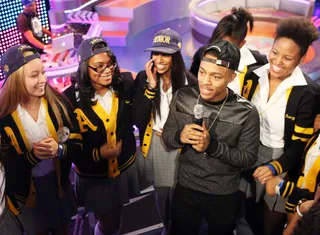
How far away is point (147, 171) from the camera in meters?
2.63

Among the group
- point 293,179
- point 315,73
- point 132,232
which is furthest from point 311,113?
point 315,73

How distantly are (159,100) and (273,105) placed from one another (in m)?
0.73

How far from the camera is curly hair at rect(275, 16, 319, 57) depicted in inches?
83.7

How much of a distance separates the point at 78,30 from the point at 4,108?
429 cm

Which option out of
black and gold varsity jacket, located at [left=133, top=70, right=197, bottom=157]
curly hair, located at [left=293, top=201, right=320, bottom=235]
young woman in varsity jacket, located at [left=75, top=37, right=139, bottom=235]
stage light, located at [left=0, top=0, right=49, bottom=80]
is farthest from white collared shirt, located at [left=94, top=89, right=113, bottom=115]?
stage light, located at [left=0, top=0, right=49, bottom=80]

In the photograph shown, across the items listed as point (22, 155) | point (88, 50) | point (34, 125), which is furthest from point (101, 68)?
point (22, 155)

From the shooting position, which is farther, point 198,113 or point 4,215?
point 4,215

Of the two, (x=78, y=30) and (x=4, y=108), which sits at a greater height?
(x=4, y=108)

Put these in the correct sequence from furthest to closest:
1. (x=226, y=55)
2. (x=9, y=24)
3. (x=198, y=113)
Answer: (x=9, y=24), (x=226, y=55), (x=198, y=113)

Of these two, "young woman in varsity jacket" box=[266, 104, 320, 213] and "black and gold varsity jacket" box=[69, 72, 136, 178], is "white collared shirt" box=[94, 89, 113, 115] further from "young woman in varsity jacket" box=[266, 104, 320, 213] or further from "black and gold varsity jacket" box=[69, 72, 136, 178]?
"young woman in varsity jacket" box=[266, 104, 320, 213]

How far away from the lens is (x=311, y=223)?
1.28 meters

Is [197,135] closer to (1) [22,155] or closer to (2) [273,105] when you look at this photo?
(2) [273,105]

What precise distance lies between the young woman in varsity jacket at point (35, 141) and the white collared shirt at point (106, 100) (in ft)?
0.65

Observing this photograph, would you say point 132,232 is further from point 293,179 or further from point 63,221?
point 293,179
